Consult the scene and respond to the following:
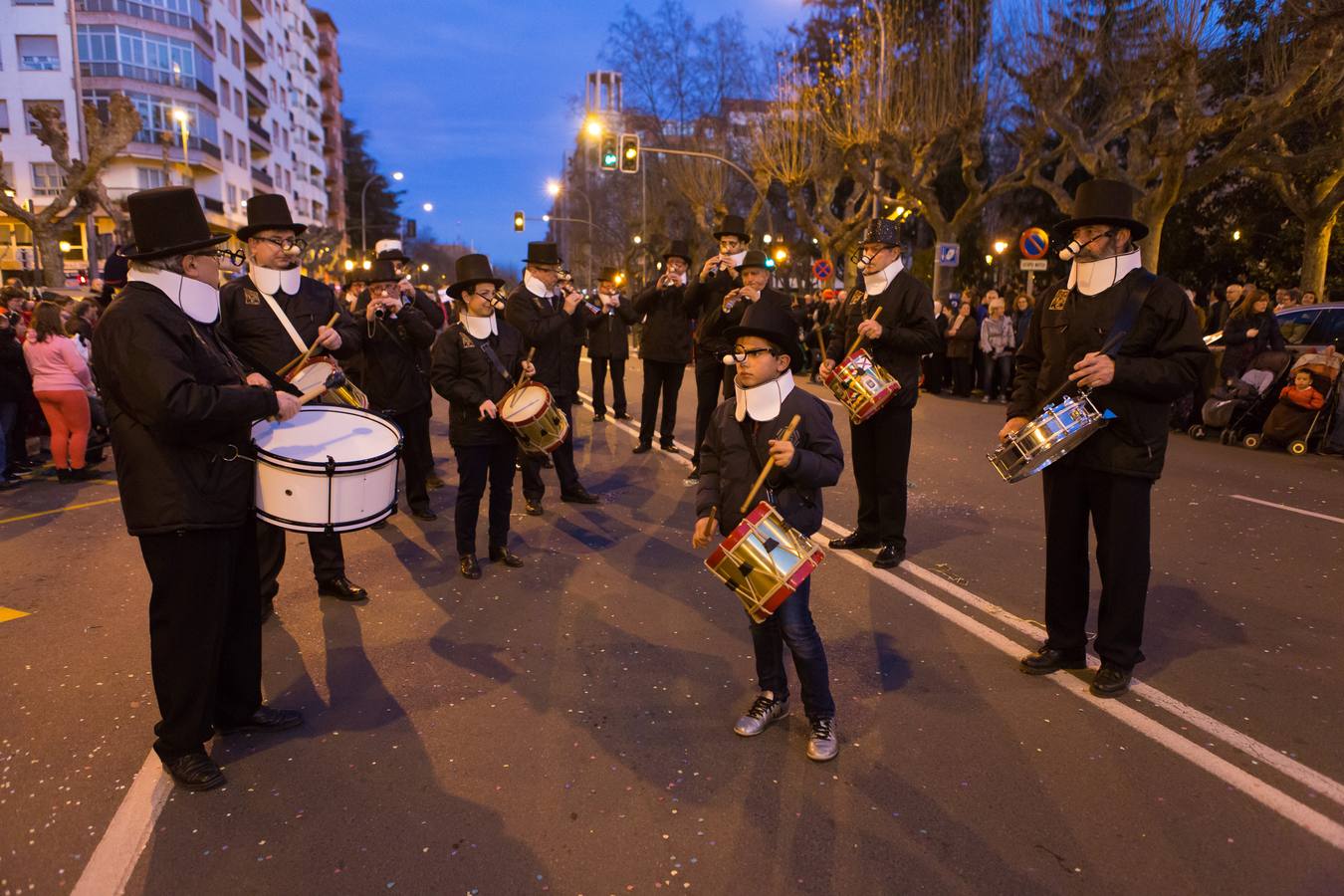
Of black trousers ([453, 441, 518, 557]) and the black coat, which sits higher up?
the black coat

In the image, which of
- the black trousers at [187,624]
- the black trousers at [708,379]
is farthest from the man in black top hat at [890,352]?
the black trousers at [187,624]

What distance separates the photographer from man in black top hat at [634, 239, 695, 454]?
379 inches

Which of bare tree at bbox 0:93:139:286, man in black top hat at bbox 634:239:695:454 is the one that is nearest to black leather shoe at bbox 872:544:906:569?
man in black top hat at bbox 634:239:695:454

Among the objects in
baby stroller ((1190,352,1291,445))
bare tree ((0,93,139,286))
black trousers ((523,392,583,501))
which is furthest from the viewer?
bare tree ((0,93,139,286))

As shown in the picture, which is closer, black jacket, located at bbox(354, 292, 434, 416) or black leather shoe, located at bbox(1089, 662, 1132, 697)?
black leather shoe, located at bbox(1089, 662, 1132, 697)

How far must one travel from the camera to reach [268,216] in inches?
215

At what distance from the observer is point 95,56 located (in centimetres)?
4588

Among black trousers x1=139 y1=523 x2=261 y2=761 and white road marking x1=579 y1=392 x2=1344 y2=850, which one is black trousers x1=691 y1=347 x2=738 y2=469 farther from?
black trousers x1=139 y1=523 x2=261 y2=761

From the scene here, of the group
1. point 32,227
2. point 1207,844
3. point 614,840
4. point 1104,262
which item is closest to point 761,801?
point 614,840

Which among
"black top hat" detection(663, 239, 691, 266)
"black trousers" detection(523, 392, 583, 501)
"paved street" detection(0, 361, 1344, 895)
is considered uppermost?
"black top hat" detection(663, 239, 691, 266)

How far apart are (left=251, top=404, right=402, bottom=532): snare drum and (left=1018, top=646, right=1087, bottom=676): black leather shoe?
3.32 m

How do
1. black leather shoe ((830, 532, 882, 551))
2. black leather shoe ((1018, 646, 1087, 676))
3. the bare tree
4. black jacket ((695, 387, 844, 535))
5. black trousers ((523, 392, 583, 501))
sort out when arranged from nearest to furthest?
Answer: black jacket ((695, 387, 844, 535)) < black leather shoe ((1018, 646, 1087, 676)) < black leather shoe ((830, 532, 882, 551)) < black trousers ((523, 392, 583, 501)) < the bare tree

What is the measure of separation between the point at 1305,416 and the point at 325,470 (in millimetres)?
11544

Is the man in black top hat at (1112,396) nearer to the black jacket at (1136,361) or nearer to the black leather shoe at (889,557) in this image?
the black jacket at (1136,361)
